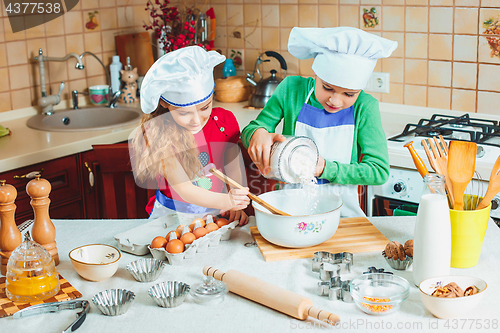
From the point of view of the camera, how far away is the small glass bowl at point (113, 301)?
2.93 feet

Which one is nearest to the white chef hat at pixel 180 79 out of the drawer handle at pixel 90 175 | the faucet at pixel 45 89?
the drawer handle at pixel 90 175

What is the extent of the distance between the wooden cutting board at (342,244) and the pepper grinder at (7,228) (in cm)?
53

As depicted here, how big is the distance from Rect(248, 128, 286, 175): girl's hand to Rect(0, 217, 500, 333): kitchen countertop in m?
0.21

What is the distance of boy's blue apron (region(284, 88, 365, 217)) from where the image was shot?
4.79 feet

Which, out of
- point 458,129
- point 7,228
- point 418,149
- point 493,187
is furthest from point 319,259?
point 458,129

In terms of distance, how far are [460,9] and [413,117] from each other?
18.6 inches

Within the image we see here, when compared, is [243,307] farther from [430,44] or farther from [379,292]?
[430,44]

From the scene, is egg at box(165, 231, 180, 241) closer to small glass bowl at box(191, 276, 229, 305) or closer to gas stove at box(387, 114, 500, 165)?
small glass bowl at box(191, 276, 229, 305)

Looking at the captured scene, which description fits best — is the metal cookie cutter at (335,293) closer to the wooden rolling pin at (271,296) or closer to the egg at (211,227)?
Result: the wooden rolling pin at (271,296)

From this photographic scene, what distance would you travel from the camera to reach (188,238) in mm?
1112

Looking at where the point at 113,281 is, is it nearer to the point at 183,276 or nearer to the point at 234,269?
the point at 183,276

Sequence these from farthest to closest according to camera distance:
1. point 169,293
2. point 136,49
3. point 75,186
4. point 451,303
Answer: point 136,49, point 75,186, point 169,293, point 451,303

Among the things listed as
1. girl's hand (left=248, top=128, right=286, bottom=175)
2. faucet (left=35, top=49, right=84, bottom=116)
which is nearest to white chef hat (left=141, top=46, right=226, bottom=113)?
girl's hand (left=248, top=128, right=286, bottom=175)

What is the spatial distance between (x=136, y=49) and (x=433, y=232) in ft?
7.31
